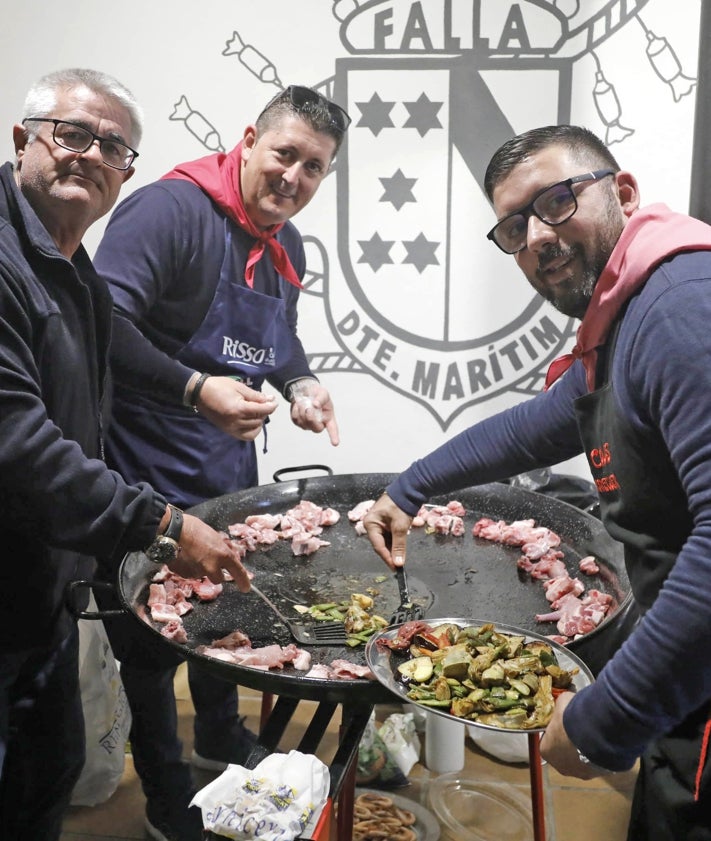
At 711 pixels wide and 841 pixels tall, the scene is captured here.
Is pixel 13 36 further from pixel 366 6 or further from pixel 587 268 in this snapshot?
pixel 587 268

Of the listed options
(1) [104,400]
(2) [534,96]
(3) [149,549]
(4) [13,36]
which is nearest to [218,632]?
(3) [149,549]

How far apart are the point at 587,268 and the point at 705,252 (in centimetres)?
30

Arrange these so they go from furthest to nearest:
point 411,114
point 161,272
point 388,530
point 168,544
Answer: point 411,114 → point 161,272 → point 388,530 → point 168,544

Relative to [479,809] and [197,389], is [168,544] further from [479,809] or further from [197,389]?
[479,809]

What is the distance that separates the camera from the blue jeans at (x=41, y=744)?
2.03 metres

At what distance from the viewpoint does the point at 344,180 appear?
342cm

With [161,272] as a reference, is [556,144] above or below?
above

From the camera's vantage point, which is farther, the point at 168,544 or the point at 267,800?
the point at 168,544

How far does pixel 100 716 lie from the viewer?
2.69 m

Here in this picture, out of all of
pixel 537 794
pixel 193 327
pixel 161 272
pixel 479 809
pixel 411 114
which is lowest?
pixel 479 809

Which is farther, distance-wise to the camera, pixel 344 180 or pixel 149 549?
pixel 344 180

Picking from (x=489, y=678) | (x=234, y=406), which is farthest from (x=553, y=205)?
(x=234, y=406)

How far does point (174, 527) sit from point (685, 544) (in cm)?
105

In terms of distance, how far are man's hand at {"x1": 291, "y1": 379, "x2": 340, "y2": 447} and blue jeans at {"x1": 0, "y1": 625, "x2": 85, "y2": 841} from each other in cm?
107
